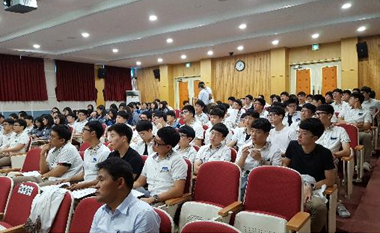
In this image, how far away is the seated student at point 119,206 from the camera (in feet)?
5.42

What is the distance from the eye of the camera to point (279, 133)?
3795 millimetres

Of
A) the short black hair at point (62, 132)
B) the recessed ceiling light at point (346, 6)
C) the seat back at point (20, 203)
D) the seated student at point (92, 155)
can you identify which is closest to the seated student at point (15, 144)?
the short black hair at point (62, 132)

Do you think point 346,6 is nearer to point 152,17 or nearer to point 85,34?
point 152,17

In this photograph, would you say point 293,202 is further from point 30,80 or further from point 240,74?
point 30,80

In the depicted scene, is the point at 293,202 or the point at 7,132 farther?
the point at 7,132

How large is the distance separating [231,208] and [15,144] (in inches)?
202

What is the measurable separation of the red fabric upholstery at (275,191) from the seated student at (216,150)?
81 cm

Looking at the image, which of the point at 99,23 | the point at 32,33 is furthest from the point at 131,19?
the point at 32,33

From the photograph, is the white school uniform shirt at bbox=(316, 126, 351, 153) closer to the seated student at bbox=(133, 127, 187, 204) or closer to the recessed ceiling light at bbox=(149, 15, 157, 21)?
the seated student at bbox=(133, 127, 187, 204)

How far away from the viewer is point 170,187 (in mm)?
2697

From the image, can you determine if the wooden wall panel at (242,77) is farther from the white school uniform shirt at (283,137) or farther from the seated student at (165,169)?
the seated student at (165,169)

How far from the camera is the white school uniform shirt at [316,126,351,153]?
12.3ft

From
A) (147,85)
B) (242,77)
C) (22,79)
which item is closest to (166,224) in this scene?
(242,77)

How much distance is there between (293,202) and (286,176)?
0.64 ft
